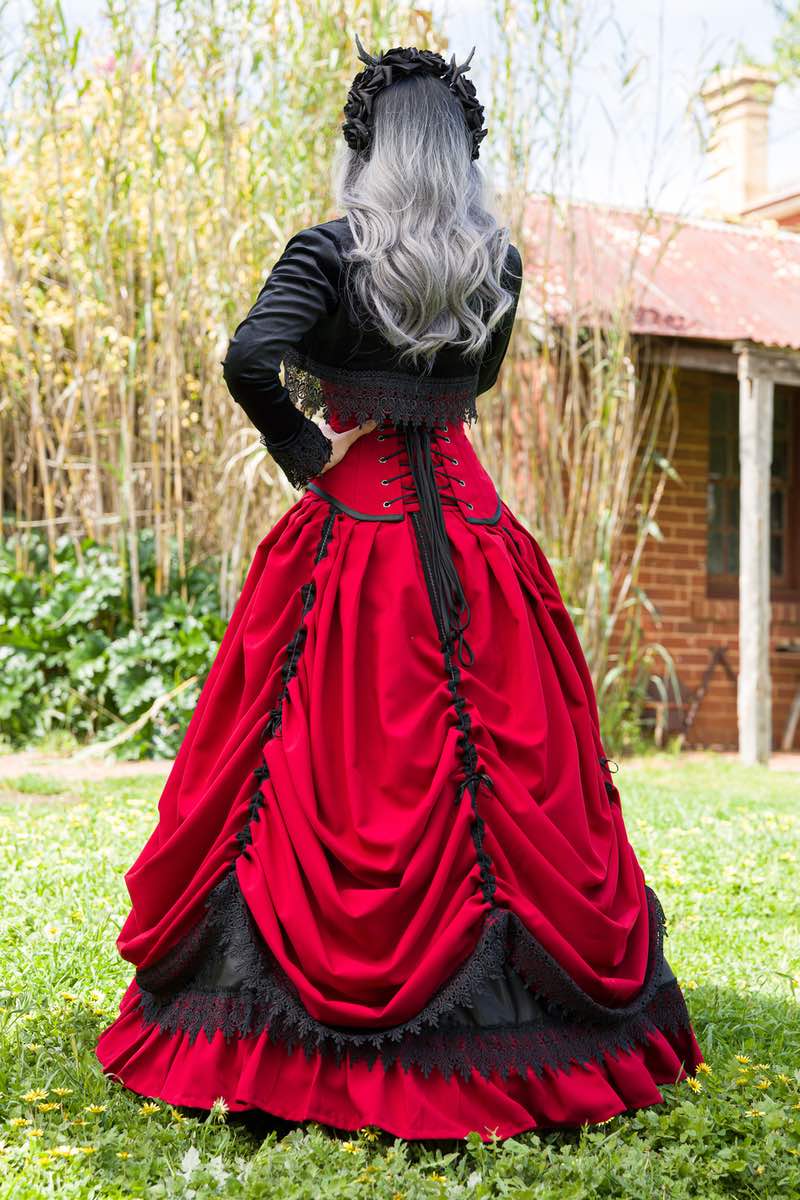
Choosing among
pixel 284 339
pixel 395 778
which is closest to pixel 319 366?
pixel 284 339

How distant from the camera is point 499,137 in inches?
246

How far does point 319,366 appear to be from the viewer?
7.72ft

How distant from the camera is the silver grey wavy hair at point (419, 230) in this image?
223 cm

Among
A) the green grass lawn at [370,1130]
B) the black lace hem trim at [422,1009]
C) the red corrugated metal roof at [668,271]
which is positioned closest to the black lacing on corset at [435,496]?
the black lace hem trim at [422,1009]

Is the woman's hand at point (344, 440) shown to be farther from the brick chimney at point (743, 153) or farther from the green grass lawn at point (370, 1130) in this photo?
the brick chimney at point (743, 153)

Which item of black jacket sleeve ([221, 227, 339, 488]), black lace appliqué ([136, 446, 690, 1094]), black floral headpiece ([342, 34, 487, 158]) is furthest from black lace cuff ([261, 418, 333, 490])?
black floral headpiece ([342, 34, 487, 158])

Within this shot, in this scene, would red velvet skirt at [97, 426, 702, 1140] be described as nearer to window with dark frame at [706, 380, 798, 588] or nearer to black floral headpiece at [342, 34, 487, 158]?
black floral headpiece at [342, 34, 487, 158]

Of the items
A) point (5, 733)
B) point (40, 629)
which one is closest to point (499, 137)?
point (40, 629)

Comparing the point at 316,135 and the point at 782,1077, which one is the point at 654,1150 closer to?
the point at 782,1077

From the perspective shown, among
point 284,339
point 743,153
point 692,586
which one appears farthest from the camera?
point 743,153

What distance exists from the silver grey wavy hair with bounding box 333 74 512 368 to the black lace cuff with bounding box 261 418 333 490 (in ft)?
0.69

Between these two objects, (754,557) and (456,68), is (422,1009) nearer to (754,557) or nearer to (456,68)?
(456,68)

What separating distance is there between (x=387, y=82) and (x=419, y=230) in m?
0.29

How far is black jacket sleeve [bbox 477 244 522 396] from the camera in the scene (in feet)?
8.18
